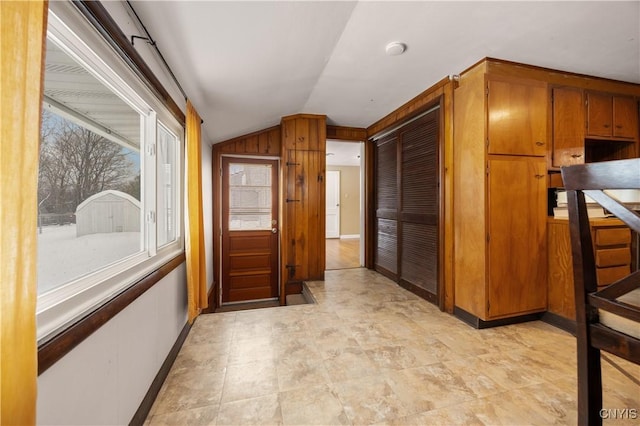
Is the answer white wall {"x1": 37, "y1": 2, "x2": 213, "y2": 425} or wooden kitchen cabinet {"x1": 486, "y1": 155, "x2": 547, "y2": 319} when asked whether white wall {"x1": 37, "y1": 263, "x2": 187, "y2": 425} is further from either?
wooden kitchen cabinet {"x1": 486, "y1": 155, "x2": 547, "y2": 319}

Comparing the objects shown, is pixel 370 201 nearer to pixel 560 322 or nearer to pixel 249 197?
pixel 249 197

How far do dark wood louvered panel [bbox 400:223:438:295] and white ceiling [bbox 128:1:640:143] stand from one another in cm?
161

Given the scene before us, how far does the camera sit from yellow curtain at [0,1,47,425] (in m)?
0.52

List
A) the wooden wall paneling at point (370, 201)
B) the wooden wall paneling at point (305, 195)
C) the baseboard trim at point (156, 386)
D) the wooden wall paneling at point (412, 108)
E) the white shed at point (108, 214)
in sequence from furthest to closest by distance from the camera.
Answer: the wooden wall paneling at point (370, 201) → the wooden wall paneling at point (305, 195) → the wooden wall paneling at point (412, 108) → the baseboard trim at point (156, 386) → the white shed at point (108, 214)

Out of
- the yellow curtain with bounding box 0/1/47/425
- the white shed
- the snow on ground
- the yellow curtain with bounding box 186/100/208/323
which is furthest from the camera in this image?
the yellow curtain with bounding box 186/100/208/323

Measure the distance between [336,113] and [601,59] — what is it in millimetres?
2525

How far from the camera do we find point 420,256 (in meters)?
2.93

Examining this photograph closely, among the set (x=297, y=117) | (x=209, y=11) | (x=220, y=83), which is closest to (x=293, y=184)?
(x=297, y=117)

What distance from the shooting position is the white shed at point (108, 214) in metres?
1.08

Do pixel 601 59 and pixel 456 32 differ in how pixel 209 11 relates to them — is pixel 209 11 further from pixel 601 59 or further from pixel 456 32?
pixel 601 59

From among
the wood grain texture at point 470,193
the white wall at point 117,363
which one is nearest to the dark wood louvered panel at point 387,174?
the wood grain texture at point 470,193

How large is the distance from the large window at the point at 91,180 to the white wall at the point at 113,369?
0.14 metres

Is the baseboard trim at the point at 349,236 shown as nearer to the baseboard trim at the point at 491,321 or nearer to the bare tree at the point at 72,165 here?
the baseboard trim at the point at 491,321

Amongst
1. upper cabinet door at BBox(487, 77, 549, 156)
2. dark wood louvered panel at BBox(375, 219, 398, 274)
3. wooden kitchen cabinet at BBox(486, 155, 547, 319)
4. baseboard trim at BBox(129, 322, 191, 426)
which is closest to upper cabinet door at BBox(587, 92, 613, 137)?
upper cabinet door at BBox(487, 77, 549, 156)
